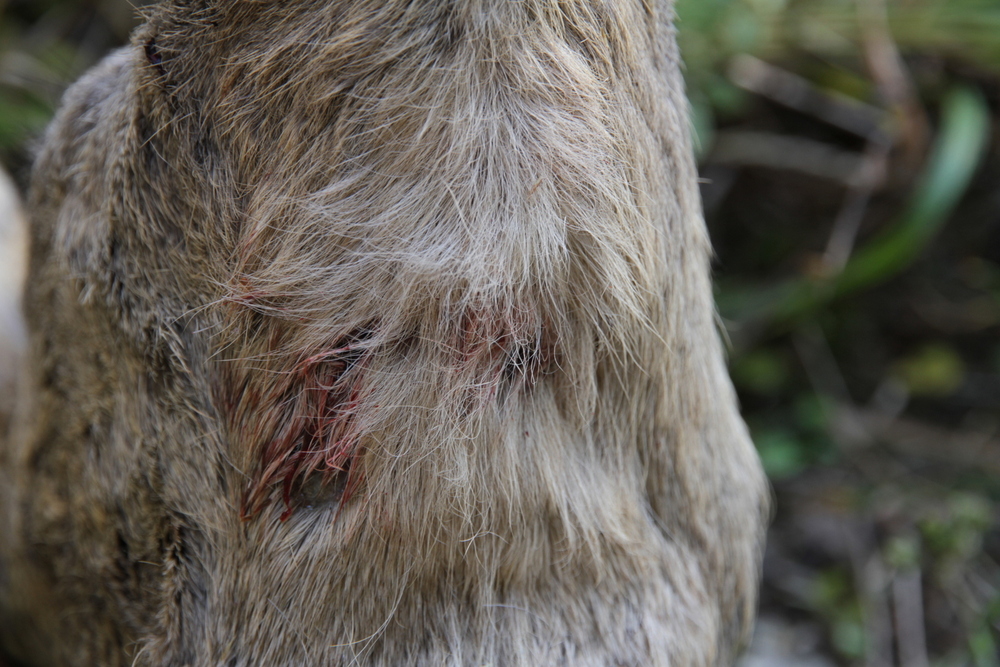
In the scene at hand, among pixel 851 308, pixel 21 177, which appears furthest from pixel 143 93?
pixel 851 308

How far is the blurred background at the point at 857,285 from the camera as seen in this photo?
55.1 inches

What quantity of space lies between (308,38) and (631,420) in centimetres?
42

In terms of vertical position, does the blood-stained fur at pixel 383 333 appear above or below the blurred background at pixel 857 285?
above

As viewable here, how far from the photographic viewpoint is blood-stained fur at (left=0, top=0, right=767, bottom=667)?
1.89 ft

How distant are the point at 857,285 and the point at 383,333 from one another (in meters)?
1.24

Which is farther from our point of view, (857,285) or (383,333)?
(857,285)

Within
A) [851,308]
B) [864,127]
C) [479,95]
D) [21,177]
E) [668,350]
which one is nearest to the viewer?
[479,95]

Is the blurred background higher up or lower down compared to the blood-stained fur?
lower down

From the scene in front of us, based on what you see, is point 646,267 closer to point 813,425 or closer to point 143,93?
point 143,93

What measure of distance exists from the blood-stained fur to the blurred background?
0.78 metres

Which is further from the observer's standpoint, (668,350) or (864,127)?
(864,127)

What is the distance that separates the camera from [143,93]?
631 millimetres

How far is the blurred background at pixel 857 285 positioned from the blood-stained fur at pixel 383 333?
778 millimetres

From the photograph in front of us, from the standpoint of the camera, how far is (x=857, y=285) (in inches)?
61.2
